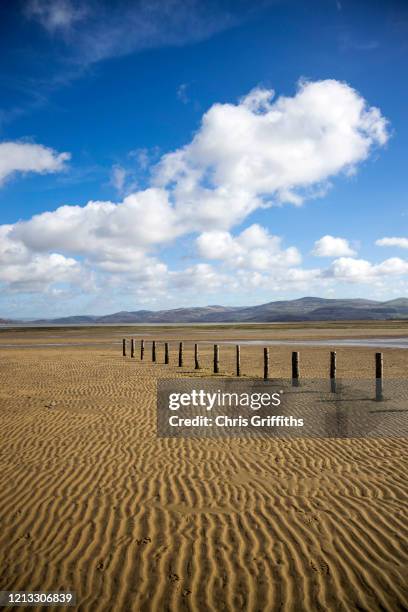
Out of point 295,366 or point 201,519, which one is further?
point 295,366

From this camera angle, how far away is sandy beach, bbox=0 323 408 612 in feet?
15.1

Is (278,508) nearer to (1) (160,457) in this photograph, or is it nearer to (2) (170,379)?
(1) (160,457)

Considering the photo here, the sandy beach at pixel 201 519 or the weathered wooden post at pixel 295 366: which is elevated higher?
the weathered wooden post at pixel 295 366

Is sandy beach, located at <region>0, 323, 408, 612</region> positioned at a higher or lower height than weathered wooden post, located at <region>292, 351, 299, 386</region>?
lower

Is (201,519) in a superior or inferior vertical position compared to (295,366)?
inferior

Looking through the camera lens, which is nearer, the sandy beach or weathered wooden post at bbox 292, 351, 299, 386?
the sandy beach

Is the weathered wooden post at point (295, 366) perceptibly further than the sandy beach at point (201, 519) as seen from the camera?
Yes

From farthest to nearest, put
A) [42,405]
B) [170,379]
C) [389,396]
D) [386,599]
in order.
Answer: [170,379], [389,396], [42,405], [386,599]

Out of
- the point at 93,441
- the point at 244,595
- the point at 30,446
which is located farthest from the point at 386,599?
the point at 30,446

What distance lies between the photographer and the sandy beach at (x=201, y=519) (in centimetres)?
461

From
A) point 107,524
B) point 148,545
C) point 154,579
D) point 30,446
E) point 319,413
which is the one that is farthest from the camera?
point 319,413

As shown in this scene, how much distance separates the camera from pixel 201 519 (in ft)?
20.0

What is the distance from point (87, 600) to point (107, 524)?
60.3 inches

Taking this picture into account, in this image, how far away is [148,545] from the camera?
5.43m
